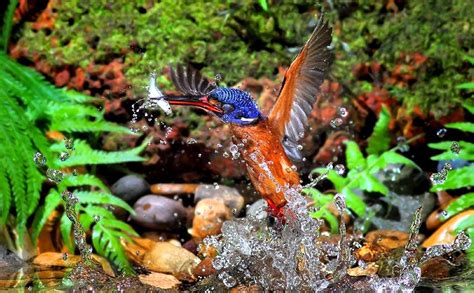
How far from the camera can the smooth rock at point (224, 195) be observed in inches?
185

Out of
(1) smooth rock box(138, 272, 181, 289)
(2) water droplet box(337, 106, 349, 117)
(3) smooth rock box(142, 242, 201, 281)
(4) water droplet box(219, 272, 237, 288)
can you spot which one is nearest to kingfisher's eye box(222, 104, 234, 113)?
(4) water droplet box(219, 272, 237, 288)

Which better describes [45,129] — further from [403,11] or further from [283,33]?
[403,11]

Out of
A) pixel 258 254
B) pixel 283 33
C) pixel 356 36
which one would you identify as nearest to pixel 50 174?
pixel 258 254

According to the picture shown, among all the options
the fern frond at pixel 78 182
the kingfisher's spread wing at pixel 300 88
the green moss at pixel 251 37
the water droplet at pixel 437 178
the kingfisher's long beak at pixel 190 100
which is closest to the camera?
the kingfisher's long beak at pixel 190 100

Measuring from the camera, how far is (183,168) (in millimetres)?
5051

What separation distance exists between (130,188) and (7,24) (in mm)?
1623

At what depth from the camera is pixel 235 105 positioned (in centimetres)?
271

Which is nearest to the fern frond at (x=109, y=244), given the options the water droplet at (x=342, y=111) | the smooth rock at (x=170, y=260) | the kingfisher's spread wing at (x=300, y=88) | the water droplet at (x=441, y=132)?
the smooth rock at (x=170, y=260)

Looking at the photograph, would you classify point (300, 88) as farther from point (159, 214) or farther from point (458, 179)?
point (159, 214)

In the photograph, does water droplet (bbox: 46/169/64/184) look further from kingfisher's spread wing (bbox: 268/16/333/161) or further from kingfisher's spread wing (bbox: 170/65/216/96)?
kingfisher's spread wing (bbox: 268/16/333/161)

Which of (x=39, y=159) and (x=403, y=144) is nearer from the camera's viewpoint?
(x=39, y=159)

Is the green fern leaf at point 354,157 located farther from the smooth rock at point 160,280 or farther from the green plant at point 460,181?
the smooth rock at point 160,280

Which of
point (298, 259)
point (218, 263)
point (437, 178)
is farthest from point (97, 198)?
point (437, 178)

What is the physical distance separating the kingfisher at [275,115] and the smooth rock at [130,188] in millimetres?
1768
